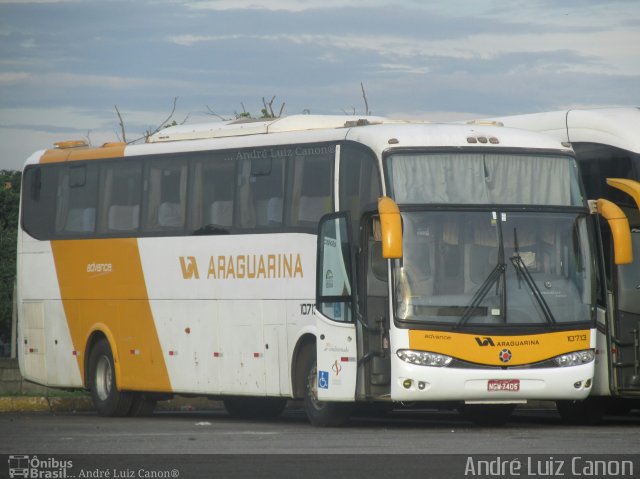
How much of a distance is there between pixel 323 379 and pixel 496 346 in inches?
86.3

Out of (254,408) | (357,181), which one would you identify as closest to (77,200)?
(254,408)

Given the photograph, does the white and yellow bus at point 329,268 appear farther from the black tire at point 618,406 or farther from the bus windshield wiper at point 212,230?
the black tire at point 618,406

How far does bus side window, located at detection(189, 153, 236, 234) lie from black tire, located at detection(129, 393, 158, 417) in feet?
11.2

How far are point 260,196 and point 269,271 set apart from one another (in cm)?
98

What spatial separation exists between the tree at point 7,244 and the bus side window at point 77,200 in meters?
39.4

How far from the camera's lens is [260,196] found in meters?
20.4

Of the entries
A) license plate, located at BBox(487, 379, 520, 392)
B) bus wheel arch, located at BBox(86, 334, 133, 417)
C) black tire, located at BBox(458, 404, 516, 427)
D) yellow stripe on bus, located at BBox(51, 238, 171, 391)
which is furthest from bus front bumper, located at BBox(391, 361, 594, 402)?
bus wheel arch, located at BBox(86, 334, 133, 417)

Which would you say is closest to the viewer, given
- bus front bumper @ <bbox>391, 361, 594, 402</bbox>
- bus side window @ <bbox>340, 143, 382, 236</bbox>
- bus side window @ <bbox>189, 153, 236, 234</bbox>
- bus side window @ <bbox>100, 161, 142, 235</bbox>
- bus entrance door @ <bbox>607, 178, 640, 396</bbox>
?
bus front bumper @ <bbox>391, 361, 594, 402</bbox>

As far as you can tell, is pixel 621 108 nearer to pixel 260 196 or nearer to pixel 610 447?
pixel 260 196

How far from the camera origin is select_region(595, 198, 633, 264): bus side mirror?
1803 centimetres

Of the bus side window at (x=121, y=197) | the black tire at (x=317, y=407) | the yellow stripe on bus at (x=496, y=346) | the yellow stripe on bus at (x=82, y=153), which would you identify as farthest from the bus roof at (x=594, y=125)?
the yellow stripe on bus at (x=82, y=153)

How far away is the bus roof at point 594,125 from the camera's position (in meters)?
19.4

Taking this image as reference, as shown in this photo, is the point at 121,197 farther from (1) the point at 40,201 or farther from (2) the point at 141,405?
(2) the point at 141,405

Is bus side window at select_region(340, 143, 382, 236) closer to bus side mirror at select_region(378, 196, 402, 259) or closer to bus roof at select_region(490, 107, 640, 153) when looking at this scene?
bus side mirror at select_region(378, 196, 402, 259)
